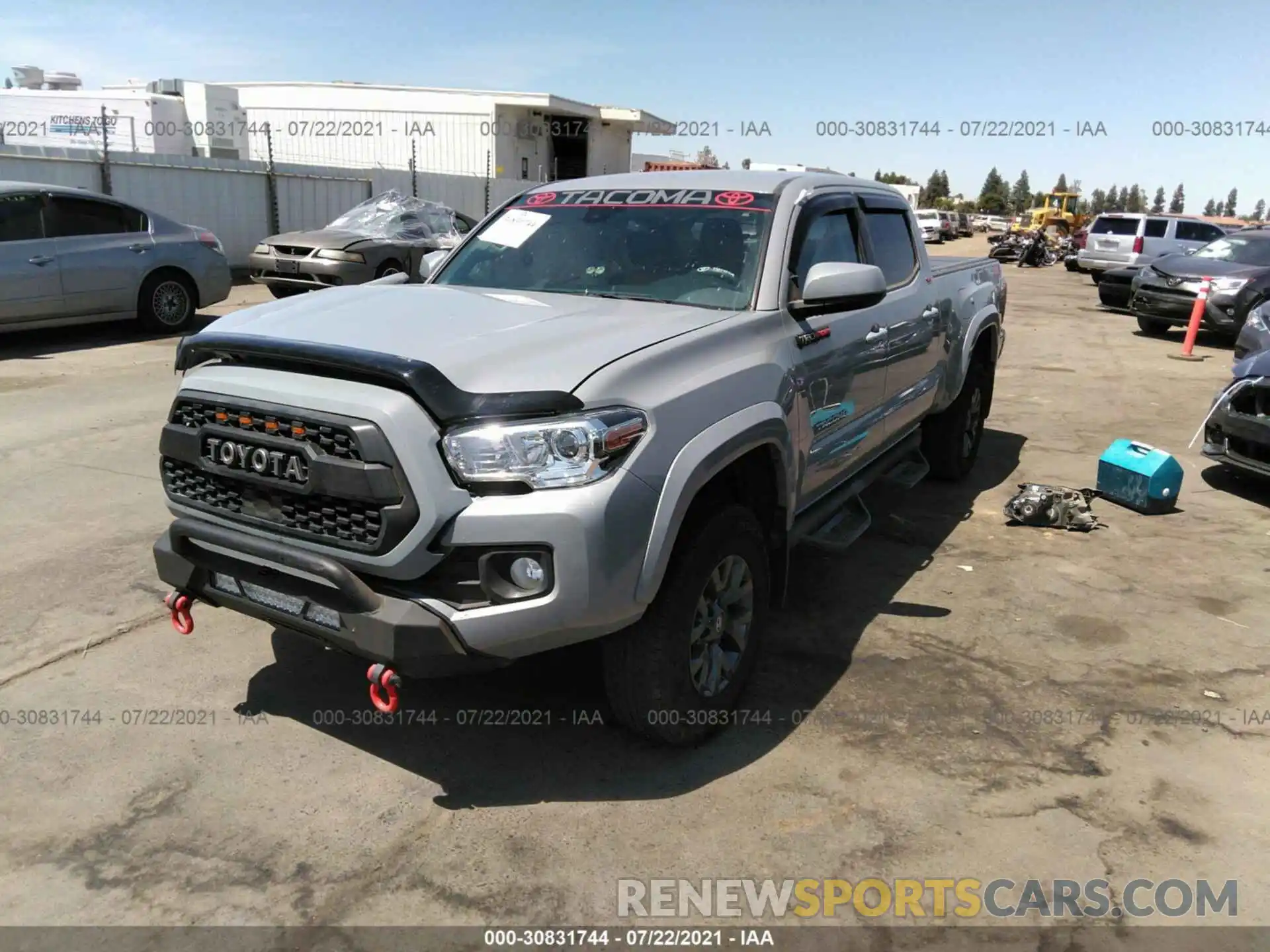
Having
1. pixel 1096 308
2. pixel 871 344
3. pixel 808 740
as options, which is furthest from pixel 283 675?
pixel 1096 308

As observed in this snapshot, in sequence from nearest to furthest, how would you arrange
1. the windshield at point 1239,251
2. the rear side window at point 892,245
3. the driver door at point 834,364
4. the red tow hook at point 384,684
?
1. the red tow hook at point 384,684
2. the driver door at point 834,364
3. the rear side window at point 892,245
4. the windshield at point 1239,251

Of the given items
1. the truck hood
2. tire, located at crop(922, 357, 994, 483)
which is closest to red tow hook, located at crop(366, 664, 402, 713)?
the truck hood

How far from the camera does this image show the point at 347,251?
1272 cm

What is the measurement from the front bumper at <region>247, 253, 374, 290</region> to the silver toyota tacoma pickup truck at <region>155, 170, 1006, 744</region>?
9002 millimetres

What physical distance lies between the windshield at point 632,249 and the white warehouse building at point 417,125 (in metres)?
25.1

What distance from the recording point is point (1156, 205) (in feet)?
451

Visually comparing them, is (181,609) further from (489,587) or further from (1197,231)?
(1197,231)

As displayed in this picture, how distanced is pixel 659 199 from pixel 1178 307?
12.9 metres

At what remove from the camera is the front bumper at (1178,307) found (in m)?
14.0

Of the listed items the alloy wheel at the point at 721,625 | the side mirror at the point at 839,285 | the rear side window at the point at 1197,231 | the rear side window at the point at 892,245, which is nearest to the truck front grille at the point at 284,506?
the alloy wheel at the point at 721,625

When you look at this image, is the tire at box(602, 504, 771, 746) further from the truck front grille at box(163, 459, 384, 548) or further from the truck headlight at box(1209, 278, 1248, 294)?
the truck headlight at box(1209, 278, 1248, 294)

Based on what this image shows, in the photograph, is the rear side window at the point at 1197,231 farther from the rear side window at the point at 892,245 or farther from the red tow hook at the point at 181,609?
the red tow hook at the point at 181,609

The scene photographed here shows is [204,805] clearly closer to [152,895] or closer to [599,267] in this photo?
[152,895]

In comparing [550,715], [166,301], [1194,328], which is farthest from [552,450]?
[1194,328]
